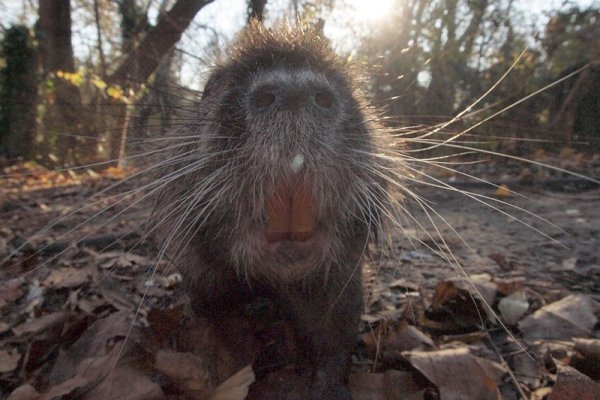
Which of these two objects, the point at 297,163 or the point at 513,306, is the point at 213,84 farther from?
the point at 513,306

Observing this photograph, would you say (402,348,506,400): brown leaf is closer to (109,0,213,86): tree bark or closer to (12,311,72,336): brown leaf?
(12,311,72,336): brown leaf

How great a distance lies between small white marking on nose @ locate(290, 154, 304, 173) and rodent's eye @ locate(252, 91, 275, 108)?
211 millimetres

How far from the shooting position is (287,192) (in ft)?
5.37

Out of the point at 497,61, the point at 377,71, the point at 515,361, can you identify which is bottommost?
the point at 515,361

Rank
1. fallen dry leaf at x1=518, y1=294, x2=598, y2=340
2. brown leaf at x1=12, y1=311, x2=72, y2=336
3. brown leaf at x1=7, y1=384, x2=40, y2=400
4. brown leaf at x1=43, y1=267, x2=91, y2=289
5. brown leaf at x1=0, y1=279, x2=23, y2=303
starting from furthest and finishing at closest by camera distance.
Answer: brown leaf at x1=43, y1=267, x2=91, y2=289 < brown leaf at x1=0, y1=279, x2=23, y2=303 < brown leaf at x1=12, y1=311, x2=72, y2=336 < fallen dry leaf at x1=518, y1=294, x2=598, y2=340 < brown leaf at x1=7, y1=384, x2=40, y2=400

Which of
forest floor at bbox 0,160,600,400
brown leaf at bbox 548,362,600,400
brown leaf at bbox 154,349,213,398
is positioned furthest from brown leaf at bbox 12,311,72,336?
brown leaf at bbox 548,362,600,400

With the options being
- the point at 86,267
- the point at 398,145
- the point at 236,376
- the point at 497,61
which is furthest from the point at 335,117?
the point at 497,61

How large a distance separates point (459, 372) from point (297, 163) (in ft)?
3.12

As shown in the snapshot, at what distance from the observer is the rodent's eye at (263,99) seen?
5.29 ft

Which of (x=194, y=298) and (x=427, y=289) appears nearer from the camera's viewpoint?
(x=194, y=298)

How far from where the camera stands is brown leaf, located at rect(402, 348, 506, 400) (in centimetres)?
169

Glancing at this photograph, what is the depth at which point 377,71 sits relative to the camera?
8.64 feet

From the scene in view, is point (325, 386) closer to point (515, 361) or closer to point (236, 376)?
point (236, 376)

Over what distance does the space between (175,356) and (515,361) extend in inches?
52.5
